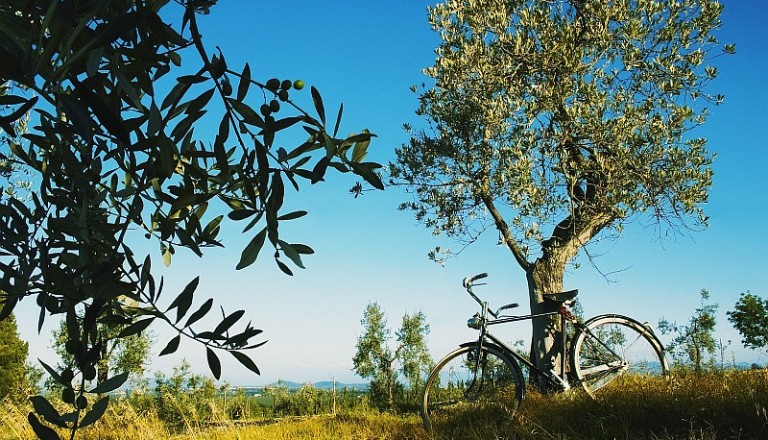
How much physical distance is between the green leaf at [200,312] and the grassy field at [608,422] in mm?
3913

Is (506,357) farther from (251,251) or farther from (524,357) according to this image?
(251,251)

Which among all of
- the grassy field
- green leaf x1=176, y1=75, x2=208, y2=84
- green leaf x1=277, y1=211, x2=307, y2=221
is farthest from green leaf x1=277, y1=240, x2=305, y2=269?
the grassy field

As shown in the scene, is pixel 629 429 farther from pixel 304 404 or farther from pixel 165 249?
pixel 304 404

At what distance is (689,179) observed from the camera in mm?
10375

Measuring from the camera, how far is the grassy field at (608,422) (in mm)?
5543

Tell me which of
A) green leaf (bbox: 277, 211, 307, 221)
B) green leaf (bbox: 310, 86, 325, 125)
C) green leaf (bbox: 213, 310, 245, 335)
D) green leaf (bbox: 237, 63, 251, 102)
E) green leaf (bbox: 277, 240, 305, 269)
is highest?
green leaf (bbox: 237, 63, 251, 102)

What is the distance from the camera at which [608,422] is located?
639 cm

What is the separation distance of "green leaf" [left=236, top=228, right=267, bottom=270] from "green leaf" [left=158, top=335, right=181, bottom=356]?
456 millimetres

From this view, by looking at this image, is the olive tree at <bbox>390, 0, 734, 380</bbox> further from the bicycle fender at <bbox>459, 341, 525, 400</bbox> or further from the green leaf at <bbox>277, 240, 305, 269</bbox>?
the green leaf at <bbox>277, 240, 305, 269</bbox>

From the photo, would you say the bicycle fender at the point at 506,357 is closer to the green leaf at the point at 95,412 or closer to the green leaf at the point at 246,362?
the green leaf at the point at 246,362

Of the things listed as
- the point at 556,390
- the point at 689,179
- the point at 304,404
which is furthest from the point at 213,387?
the point at 689,179

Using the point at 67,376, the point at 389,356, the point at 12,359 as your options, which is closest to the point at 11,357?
the point at 12,359

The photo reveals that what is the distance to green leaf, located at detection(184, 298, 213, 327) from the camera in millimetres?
2195

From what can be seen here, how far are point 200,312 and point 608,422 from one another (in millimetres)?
5348
